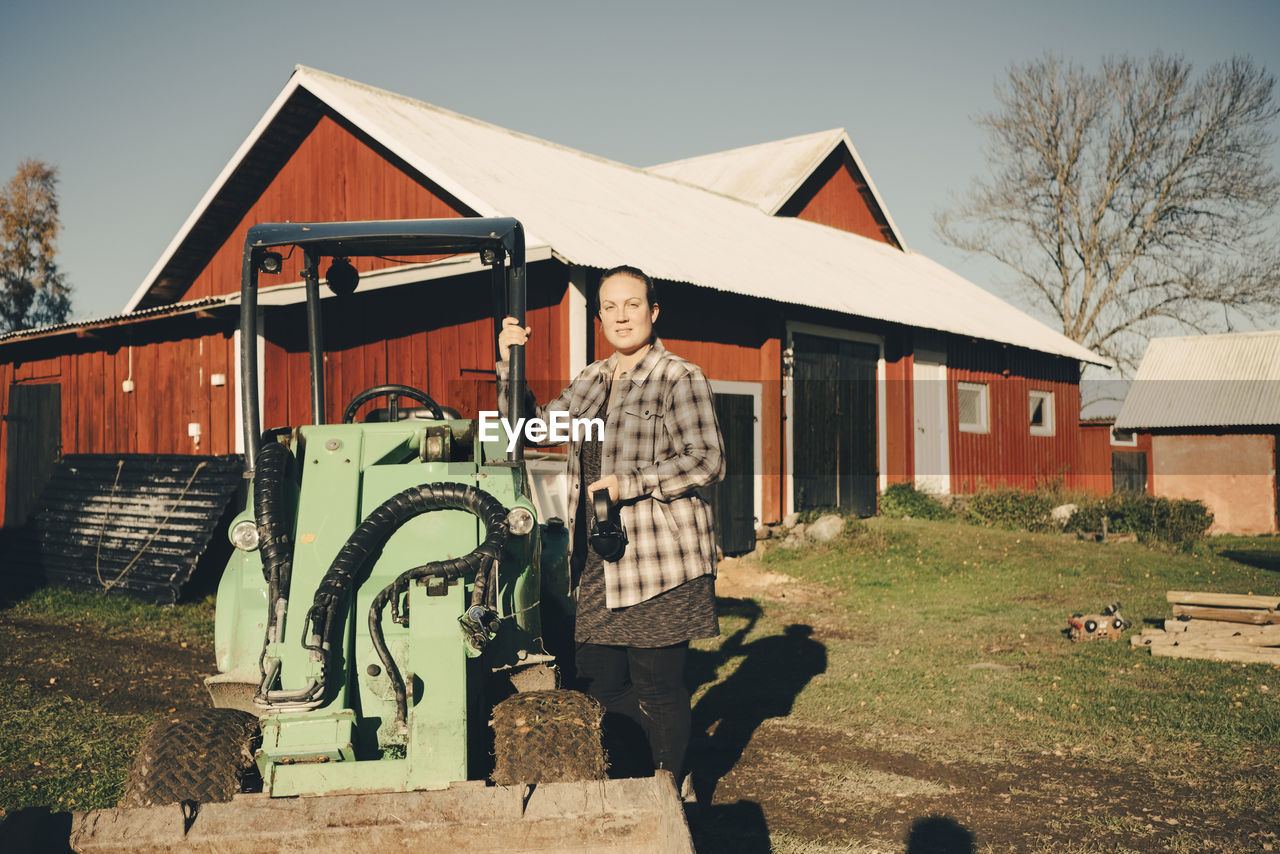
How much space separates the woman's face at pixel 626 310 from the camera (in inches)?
141

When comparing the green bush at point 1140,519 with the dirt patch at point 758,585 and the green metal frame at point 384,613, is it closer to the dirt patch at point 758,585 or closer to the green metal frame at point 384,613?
the dirt patch at point 758,585

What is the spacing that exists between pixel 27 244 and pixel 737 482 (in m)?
35.6

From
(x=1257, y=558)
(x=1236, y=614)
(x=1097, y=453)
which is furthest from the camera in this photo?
(x=1097, y=453)

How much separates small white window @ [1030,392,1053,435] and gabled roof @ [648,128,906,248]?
4589 millimetres

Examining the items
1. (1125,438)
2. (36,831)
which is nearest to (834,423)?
(36,831)

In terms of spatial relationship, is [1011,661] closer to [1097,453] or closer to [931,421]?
[931,421]

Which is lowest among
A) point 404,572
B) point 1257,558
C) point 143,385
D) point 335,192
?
point 1257,558

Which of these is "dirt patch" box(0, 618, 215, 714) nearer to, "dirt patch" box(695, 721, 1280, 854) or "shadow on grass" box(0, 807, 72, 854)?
"dirt patch" box(695, 721, 1280, 854)

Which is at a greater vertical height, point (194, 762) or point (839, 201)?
point (839, 201)

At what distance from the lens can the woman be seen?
3.46m

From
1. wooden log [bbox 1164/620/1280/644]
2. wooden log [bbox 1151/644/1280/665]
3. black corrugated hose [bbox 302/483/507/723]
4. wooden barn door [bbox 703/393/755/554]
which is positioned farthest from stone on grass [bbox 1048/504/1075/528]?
black corrugated hose [bbox 302/483/507/723]

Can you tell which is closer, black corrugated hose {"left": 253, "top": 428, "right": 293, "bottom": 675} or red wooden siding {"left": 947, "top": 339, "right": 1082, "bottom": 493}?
black corrugated hose {"left": 253, "top": 428, "right": 293, "bottom": 675}

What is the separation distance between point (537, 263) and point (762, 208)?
903 centimetres

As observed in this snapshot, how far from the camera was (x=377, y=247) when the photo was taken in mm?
4770
